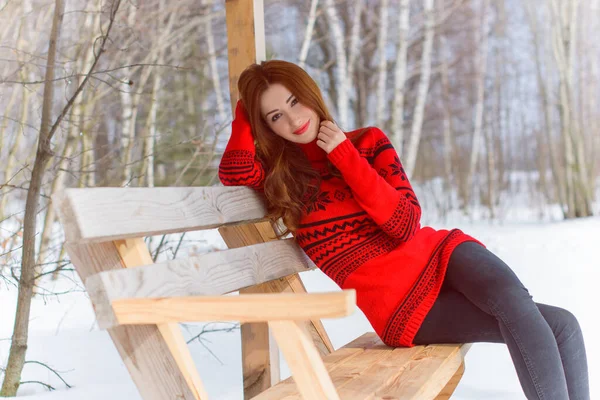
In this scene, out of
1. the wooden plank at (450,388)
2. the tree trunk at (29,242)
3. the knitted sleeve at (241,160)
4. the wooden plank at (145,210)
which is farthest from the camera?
the tree trunk at (29,242)

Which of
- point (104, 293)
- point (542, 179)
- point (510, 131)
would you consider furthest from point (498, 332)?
point (510, 131)

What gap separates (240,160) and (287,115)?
0.20 meters

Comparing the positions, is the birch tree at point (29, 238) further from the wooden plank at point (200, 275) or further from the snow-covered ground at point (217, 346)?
the wooden plank at point (200, 275)

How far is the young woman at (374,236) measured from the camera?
183cm

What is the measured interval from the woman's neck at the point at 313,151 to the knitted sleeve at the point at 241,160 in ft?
0.53

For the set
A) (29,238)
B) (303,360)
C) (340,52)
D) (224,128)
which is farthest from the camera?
(340,52)

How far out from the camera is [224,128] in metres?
3.37

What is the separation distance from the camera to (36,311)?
4.48 meters

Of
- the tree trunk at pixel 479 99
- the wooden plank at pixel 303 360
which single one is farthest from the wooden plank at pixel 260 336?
the tree trunk at pixel 479 99

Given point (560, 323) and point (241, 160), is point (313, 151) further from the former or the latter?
point (560, 323)

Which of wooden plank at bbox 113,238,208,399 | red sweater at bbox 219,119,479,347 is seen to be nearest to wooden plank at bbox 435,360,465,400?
red sweater at bbox 219,119,479,347

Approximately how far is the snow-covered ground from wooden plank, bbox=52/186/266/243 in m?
1.08

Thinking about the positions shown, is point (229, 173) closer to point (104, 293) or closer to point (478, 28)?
point (104, 293)

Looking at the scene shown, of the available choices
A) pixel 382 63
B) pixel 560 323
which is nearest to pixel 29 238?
pixel 560 323
